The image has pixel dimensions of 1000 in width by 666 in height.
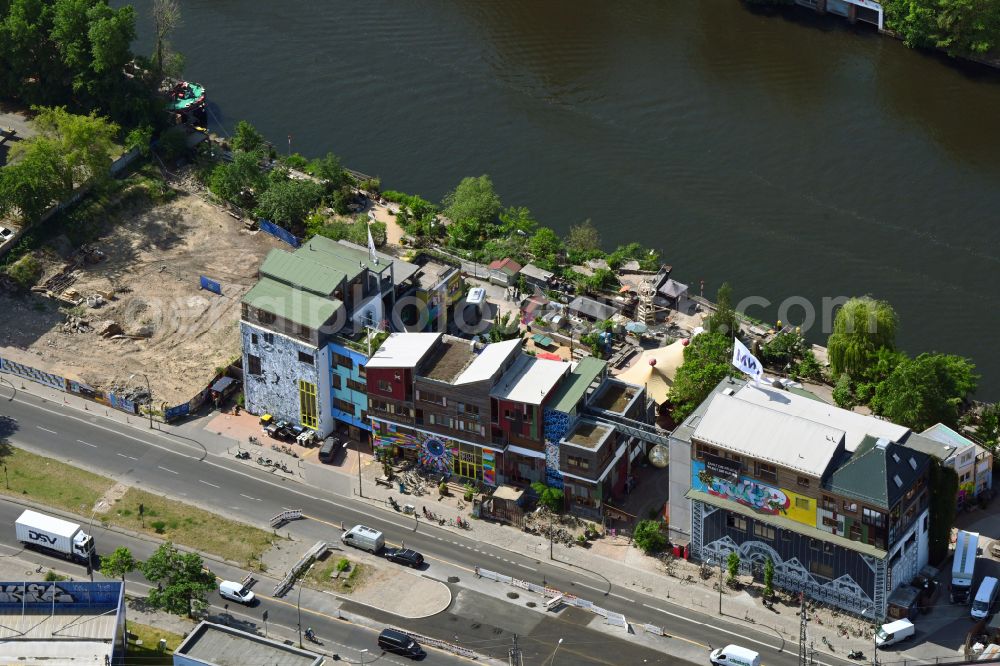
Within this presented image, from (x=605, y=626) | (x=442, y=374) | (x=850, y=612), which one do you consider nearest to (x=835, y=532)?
(x=850, y=612)

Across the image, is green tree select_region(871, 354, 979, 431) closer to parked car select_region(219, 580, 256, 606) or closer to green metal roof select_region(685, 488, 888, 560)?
green metal roof select_region(685, 488, 888, 560)

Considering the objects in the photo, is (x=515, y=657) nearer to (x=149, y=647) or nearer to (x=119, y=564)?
(x=149, y=647)

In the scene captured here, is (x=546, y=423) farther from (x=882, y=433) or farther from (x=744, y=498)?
(x=882, y=433)

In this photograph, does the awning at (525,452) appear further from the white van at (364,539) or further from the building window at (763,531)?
the building window at (763,531)

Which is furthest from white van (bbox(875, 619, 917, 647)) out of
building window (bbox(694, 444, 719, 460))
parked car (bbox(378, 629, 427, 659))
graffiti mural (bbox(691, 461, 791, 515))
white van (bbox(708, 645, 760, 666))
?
parked car (bbox(378, 629, 427, 659))

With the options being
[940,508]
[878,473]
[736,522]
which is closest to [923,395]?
[940,508]
